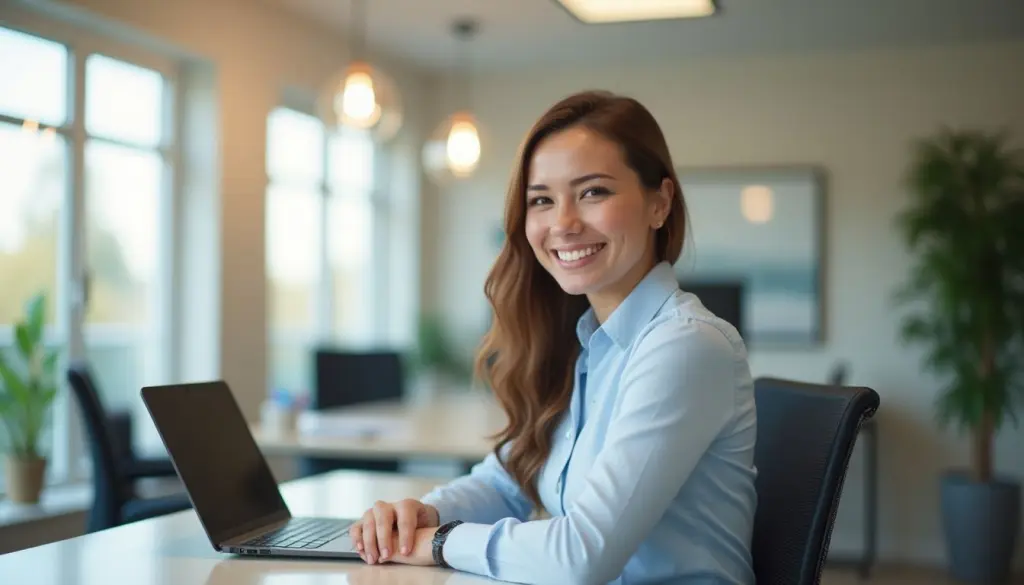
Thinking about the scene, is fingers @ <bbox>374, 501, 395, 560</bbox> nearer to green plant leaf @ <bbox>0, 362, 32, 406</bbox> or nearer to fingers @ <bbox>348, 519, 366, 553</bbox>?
fingers @ <bbox>348, 519, 366, 553</bbox>

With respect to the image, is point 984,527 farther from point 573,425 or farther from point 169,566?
point 169,566

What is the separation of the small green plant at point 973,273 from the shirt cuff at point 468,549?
14.5ft

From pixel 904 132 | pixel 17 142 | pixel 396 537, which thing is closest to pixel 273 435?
pixel 17 142

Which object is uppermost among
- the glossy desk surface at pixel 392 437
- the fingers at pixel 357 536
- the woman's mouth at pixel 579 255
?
the woman's mouth at pixel 579 255

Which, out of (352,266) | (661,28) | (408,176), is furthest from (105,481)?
(408,176)

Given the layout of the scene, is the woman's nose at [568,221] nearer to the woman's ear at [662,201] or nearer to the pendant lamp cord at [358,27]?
the woman's ear at [662,201]

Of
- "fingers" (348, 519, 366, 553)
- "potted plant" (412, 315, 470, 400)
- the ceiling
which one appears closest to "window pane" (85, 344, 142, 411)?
the ceiling

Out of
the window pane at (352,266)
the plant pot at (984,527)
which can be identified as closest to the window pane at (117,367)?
the window pane at (352,266)

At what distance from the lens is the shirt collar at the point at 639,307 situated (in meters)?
1.47

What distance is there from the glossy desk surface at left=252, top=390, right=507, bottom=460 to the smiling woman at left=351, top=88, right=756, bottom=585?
123cm

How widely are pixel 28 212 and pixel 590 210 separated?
3105mm

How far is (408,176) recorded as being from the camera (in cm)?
664

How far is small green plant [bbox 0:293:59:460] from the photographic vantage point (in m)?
3.67

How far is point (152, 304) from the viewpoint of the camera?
4660mm
